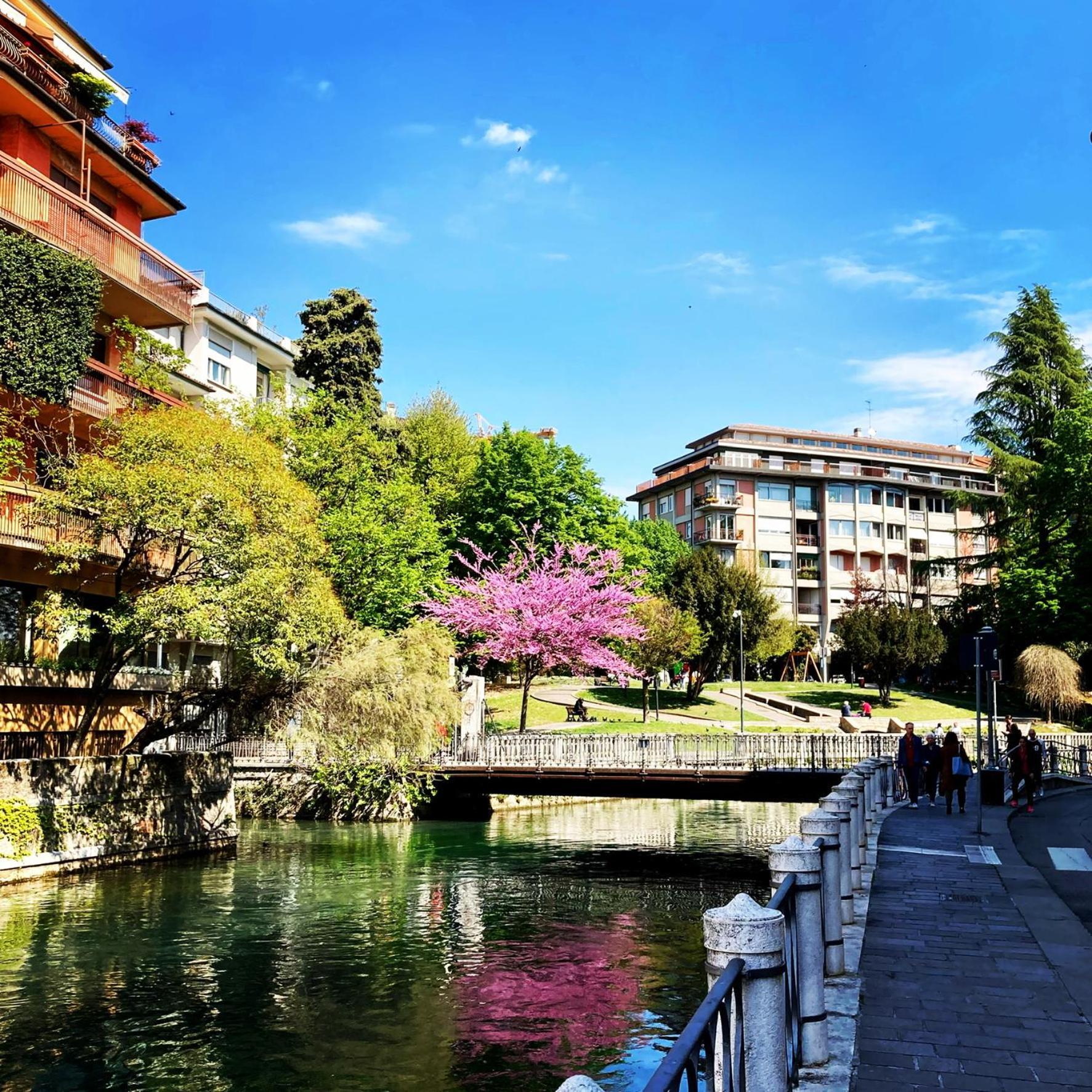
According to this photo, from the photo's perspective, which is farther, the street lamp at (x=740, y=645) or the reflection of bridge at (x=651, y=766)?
the street lamp at (x=740, y=645)

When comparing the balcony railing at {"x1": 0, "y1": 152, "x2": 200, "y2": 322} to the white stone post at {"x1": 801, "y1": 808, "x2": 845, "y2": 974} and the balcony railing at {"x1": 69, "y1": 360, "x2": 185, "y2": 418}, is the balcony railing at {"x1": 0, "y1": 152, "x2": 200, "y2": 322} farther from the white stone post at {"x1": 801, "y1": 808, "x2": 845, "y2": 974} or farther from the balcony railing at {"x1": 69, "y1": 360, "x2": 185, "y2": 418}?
the white stone post at {"x1": 801, "y1": 808, "x2": 845, "y2": 974}

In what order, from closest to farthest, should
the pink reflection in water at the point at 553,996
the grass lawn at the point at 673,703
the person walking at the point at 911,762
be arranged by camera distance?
the pink reflection in water at the point at 553,996 < the person walking at the point at 911,762 < the grass lawn at the point at 673,703

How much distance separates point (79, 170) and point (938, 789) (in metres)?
27.9

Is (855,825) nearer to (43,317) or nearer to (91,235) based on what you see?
(43,317)

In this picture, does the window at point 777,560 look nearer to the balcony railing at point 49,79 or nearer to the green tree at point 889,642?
the green tree at point 889,642

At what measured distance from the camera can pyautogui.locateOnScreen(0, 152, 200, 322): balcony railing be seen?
24406 mm

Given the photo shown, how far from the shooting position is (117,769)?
25.2 metres

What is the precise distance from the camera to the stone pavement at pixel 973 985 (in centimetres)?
588

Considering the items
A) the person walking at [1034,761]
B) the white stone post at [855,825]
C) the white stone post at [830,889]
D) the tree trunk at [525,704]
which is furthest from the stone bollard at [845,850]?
the tree trunk at [525,704]

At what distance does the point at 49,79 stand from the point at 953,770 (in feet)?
90.2

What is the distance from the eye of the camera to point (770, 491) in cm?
8512

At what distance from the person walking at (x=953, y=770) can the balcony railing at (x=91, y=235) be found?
902 inches

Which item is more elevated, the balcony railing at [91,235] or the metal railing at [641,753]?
the balcony railing at [91,235]

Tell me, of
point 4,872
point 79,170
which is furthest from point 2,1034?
point 79,170
